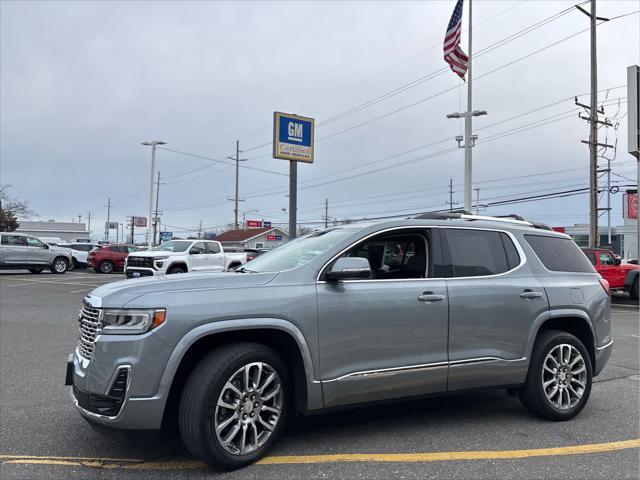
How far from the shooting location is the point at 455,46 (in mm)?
19828

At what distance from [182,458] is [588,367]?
370 centimetres

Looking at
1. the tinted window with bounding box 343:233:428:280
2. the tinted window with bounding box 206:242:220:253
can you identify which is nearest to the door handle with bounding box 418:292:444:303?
the tinted window with bounding box 343:233:428:280

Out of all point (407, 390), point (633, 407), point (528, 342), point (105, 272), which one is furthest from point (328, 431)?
point (105, 272)

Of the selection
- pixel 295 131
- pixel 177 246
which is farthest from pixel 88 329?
pixel 295 131

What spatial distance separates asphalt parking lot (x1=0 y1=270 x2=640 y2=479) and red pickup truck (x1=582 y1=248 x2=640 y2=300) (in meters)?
11.1

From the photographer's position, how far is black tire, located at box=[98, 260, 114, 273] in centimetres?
2792

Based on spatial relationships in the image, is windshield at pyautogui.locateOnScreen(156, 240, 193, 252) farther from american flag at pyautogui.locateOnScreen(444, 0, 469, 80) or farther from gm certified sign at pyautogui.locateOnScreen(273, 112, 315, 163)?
american flag at pyautogui.locateOnScreen(444, 0, 469, 80)

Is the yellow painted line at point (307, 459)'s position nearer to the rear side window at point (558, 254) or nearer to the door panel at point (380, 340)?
the door panel at point (380, 340)

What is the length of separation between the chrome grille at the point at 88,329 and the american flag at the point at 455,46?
745 inches

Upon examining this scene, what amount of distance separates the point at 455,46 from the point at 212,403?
19322 mm

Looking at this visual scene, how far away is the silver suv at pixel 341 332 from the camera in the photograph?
338 centimetres

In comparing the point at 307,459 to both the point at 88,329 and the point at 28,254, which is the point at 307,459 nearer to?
the point at 88,329

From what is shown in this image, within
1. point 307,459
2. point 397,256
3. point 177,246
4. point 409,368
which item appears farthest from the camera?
point 177,246

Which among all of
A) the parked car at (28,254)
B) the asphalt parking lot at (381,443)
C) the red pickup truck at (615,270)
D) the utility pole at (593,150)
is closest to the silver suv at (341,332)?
the asphalt parking lot at (381,443)
